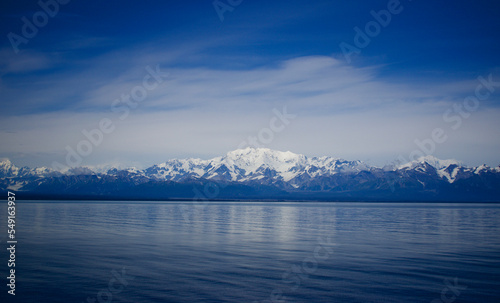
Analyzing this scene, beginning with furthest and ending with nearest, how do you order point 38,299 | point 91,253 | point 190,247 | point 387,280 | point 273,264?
point 190,247, point 91,253, point 273,264, point 387,280, point 38,299

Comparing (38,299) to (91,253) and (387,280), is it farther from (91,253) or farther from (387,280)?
(387,280)

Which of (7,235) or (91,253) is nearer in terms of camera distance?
(91,253)

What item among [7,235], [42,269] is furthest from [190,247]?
[7,235]

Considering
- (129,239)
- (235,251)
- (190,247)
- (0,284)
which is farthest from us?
(129,239)

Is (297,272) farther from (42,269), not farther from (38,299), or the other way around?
(42,269)

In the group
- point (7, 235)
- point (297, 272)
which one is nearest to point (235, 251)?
point (297, 272)

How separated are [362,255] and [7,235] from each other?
41.3 meters

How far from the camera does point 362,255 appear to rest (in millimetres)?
35938

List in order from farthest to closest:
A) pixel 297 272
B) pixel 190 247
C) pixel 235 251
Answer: pixel 190 247 → pixel 235 251 → pixel 297 272

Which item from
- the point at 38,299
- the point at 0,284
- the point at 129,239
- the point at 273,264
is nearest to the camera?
the point at 38,299

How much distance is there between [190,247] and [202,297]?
19165 mm

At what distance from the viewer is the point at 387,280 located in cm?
2605

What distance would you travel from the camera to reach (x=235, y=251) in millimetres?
38000

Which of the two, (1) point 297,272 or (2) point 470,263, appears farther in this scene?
(2) point 470,263
